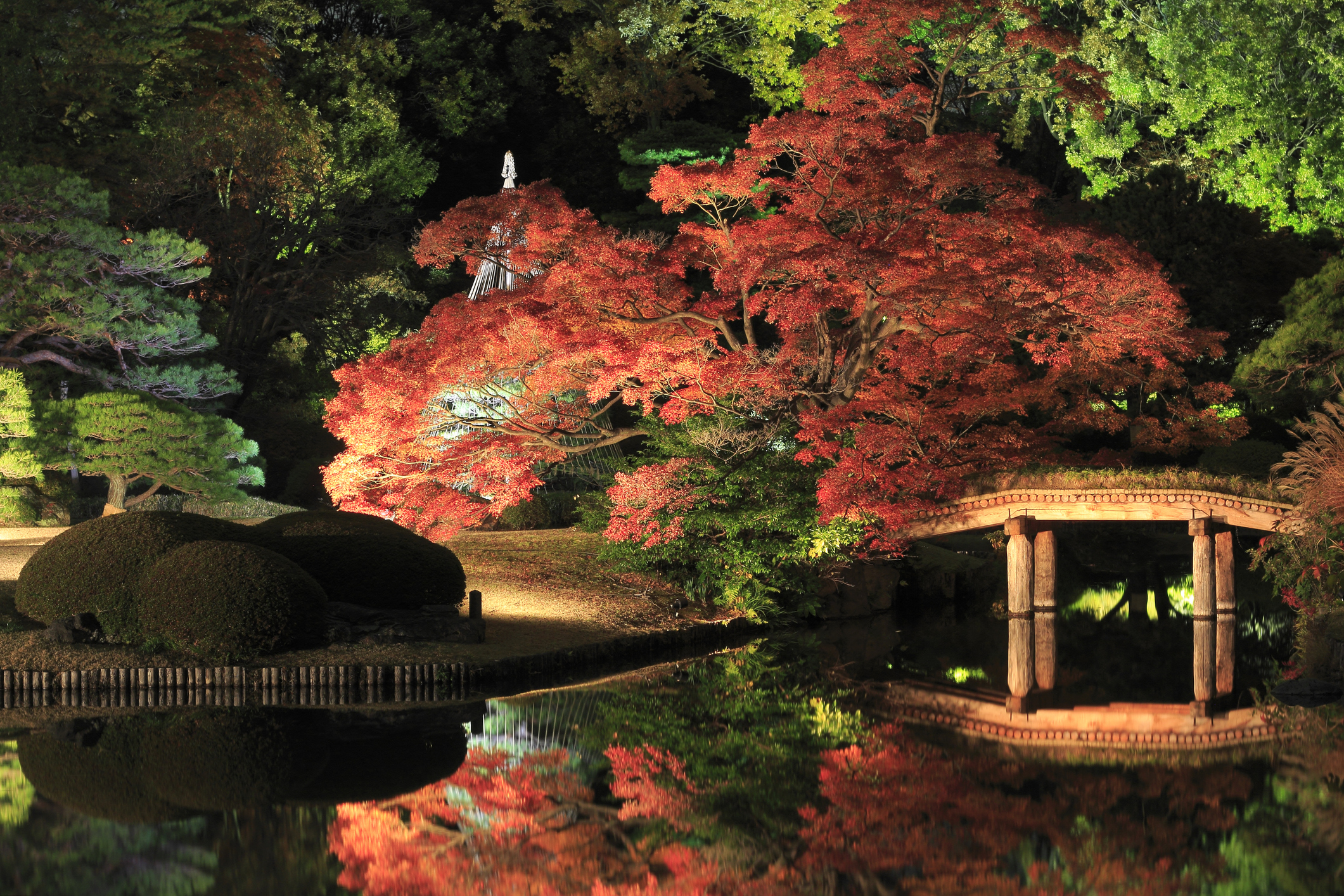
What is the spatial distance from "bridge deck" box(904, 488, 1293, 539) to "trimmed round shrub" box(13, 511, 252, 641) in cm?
850

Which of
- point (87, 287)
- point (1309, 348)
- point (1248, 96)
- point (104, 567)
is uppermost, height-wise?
point (1248, 96)

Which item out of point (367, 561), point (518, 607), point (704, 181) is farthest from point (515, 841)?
point (704, 181)

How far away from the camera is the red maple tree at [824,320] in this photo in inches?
570

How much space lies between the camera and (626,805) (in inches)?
312

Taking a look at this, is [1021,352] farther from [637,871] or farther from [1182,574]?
[637,871]

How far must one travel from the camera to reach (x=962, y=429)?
17094mm

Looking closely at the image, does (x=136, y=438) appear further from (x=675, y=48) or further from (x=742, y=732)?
(x=675, y=48)

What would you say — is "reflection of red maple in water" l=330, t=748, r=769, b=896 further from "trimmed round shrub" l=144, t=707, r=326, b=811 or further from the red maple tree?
the red maple tree

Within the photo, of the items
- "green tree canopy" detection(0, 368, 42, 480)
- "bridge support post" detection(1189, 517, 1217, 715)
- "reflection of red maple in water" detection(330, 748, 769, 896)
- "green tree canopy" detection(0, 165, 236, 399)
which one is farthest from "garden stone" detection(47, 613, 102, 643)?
"bridge support post" detection(1189, 517, 1217, 715)

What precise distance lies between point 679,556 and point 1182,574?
1168 cm

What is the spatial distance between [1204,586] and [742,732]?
8489 millimetres

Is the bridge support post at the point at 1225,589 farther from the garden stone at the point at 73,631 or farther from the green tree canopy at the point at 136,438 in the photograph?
the green tree canopy at the point at 136,438

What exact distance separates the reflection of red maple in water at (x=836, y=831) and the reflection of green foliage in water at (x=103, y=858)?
78cm

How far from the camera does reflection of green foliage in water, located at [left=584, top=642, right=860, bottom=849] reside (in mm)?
7715
